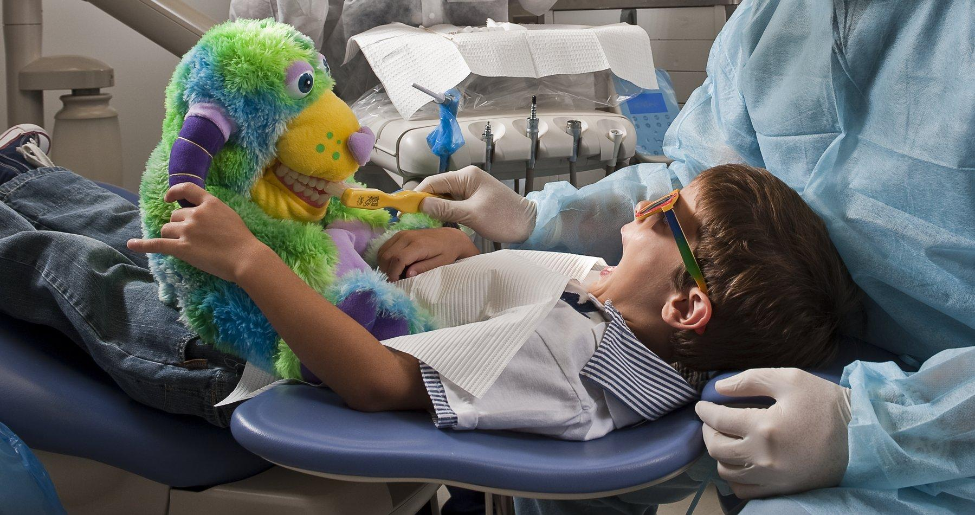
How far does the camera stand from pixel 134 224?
4.02ft

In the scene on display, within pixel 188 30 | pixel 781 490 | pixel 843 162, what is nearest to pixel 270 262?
pixel 781 490

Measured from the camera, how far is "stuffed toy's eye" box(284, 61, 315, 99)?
848 millimetres

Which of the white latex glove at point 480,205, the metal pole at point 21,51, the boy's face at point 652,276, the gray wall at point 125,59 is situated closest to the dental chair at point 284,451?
the boy's face at point 652,276

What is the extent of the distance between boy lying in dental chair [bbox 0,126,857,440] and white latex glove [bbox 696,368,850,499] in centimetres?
12

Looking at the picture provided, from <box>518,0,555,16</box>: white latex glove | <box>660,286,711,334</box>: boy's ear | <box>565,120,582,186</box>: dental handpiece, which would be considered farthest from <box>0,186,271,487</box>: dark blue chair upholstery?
<box>518,0,555,16</box>: white latex glove

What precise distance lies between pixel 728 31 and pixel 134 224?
0.88 metres

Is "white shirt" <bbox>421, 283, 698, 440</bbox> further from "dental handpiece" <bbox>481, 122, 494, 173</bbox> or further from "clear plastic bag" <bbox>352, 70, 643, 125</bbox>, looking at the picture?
"clear plastic bag" <bbox>352, 70, 643, 125</bbox>

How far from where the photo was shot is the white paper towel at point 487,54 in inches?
60.5

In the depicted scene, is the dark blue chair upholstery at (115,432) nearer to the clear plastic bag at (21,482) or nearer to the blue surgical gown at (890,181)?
the clear plastic bag at (21,482)

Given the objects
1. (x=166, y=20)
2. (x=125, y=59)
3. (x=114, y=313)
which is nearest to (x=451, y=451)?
(x=114, y=313)

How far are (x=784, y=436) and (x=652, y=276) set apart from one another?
0.92ft

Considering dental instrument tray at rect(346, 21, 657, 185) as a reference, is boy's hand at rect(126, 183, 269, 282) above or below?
above

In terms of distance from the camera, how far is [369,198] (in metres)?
0.95

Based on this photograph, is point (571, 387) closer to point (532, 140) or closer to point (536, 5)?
point (532, 140)
